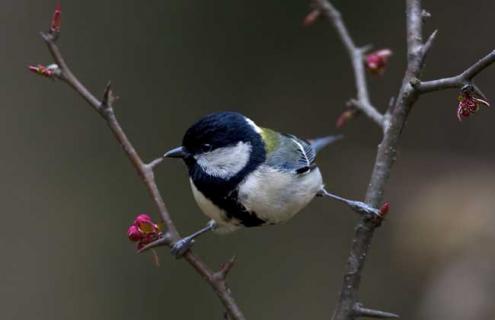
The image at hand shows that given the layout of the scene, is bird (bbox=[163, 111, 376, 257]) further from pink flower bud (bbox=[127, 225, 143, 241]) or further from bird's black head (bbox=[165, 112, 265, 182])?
pink flower bud (bbox=[127, 225, 143, 241])

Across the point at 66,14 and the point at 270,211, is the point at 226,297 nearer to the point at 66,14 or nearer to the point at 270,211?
the point at 270,211

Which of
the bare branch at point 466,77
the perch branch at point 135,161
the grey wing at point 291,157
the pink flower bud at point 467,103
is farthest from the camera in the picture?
the grey wing at point 291,157

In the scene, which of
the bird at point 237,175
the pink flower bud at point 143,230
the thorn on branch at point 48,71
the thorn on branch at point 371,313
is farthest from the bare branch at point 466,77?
the thorn on branch at point 48,71

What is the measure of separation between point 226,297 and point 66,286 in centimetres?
272

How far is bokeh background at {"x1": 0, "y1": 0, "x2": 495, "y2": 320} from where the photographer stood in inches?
164

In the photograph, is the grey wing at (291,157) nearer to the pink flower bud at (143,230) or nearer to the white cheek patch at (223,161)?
the white cheek patch at (223,161)

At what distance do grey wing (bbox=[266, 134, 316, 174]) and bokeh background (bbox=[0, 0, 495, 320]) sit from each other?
154 cm

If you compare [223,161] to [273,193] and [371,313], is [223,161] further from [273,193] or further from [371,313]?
[371,313]

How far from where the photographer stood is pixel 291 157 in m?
2.35

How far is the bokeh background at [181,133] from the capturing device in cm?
416

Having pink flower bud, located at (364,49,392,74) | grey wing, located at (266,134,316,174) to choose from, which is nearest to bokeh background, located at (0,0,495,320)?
grey wing, located at (266,134,316,174)

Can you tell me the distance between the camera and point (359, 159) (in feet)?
14.4

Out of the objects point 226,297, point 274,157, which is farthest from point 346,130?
point 226,297

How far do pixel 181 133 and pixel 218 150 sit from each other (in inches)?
86.2
